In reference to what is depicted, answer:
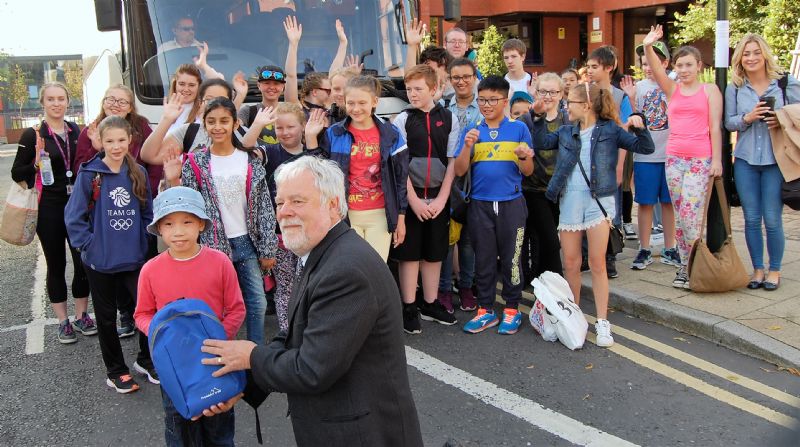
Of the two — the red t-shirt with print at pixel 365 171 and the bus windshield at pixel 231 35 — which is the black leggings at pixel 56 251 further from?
the red t-shirt with print at pixel 365 171

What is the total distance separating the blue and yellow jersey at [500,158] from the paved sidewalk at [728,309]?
1.44 metres

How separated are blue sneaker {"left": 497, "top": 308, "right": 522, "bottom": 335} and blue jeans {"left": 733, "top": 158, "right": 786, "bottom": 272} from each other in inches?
84.5

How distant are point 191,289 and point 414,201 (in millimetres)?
2419

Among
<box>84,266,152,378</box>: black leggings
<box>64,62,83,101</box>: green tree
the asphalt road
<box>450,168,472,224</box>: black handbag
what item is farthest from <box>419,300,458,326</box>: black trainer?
<box>64,62,83,101</box>: green tree

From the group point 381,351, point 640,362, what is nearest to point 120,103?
point 381,351

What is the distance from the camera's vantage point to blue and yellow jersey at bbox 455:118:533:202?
17.3ft

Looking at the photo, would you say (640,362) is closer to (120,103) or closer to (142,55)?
(120,103)

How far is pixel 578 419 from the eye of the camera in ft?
12.8

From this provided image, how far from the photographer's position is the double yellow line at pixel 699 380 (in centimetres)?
398

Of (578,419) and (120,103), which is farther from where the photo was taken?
(120,103)

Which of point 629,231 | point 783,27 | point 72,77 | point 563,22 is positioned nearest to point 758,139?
point 629,231

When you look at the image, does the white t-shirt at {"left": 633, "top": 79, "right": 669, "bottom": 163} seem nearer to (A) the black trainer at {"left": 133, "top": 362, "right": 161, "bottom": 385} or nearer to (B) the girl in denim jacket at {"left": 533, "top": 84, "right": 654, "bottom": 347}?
(B) the girl in denim jacket at {"left": 533, "top": 84, "right": 654, "bottom": 347}

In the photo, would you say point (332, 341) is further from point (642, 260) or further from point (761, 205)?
point (642, 260)

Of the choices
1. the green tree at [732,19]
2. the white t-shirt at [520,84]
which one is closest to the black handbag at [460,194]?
the white t-shirt at [520,84]
